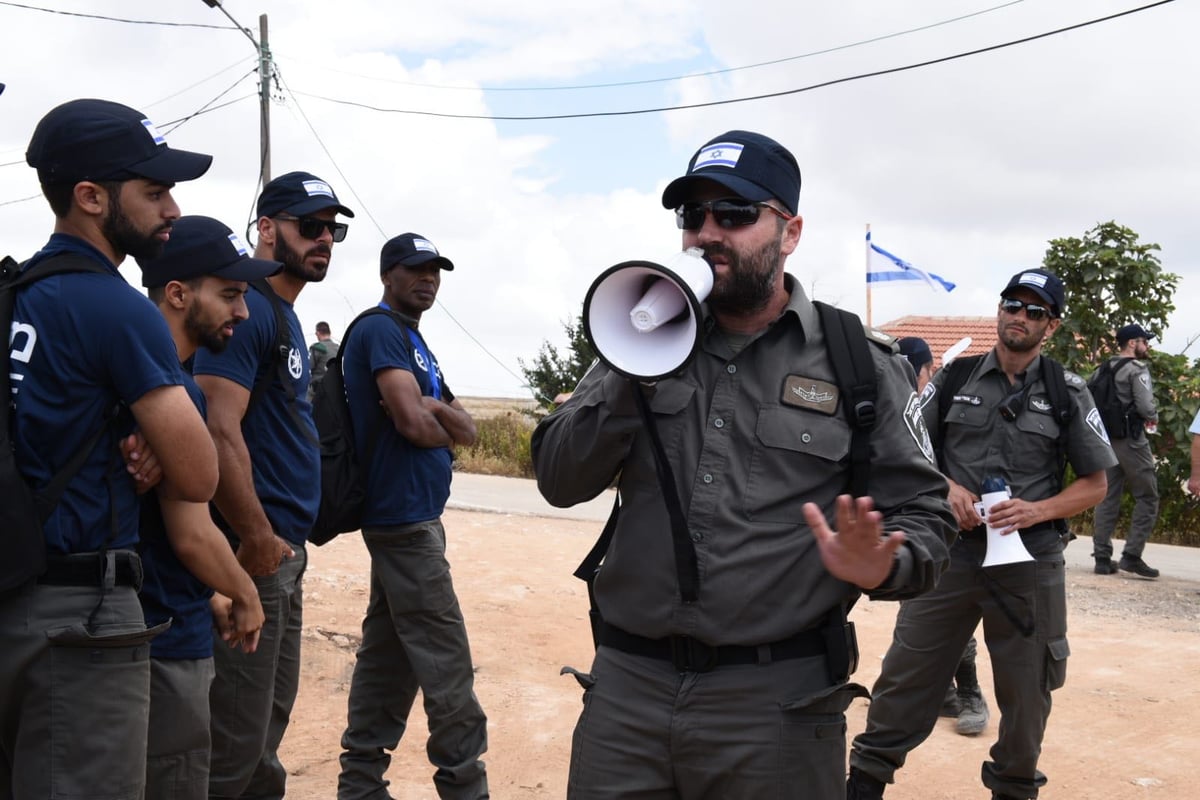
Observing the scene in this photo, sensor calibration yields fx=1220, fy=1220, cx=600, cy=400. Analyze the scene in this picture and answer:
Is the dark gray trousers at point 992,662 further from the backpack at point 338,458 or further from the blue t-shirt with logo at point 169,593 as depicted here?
the blue t-shirt with logo at point 169,593

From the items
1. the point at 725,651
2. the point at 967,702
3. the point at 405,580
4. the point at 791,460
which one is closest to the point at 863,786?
the point at 967,702

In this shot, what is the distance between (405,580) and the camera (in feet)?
16.5

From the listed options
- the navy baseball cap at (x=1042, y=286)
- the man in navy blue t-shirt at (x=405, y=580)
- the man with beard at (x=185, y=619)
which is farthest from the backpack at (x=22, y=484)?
the navy baseball cap at (x=1042, y=286)

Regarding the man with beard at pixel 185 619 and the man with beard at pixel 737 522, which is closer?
the man with beard at pixel 737 522

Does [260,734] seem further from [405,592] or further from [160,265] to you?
[160,265]

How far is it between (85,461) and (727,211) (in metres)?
1.61

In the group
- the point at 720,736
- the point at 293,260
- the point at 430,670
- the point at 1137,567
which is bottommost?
the point at 1137,567

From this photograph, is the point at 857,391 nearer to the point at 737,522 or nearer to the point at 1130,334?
the point at 737,522

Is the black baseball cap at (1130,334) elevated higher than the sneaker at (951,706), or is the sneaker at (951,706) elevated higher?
the black baseball cap at (1130,334)

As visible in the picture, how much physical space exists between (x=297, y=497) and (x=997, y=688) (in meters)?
3.08

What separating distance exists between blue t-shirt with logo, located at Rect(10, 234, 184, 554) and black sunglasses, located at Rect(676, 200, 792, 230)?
131cm

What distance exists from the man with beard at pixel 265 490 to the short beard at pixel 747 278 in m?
1.70

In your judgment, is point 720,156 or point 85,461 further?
point 720,156

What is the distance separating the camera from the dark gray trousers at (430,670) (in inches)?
197
